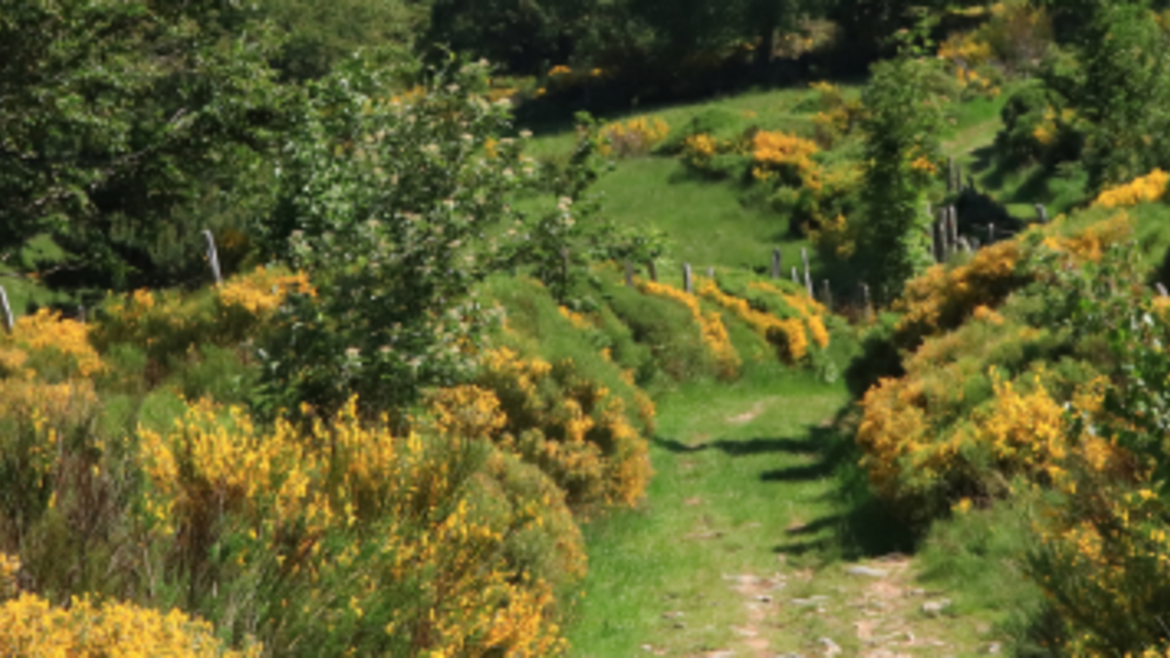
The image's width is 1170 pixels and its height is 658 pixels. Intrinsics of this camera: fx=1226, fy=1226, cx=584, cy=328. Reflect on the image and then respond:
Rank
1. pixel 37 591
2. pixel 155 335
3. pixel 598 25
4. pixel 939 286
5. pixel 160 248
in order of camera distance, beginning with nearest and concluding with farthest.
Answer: pixel 37 591 < pixel 155 335 < pixel 939 286 < pixel 160 248 < pixel 598 25

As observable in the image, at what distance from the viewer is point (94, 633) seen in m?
4.81

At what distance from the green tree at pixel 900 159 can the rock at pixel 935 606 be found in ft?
61.9

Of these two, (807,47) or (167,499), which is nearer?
(167,499)

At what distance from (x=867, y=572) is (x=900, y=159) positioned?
59.2 feet

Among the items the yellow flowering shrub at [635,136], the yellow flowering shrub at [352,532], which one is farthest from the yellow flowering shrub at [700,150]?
the yellow flowering shrub at [352,532]

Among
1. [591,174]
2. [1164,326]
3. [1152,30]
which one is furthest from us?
[1152,30]

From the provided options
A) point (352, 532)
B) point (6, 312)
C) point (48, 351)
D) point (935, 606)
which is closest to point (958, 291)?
point (935, 606)

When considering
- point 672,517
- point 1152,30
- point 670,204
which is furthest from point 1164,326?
point 670,204

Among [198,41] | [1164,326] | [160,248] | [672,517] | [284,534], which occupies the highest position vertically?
[198,41]

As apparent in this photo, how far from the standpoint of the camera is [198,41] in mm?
15906

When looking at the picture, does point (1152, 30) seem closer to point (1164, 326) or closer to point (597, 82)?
point (1164, 326)

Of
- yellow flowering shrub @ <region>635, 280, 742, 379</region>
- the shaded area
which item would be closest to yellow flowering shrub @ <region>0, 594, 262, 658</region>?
the shaded area

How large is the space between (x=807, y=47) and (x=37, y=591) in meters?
61.8

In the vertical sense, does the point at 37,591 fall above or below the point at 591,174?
below
